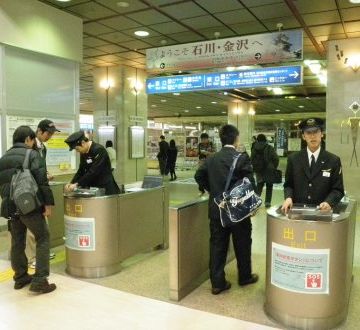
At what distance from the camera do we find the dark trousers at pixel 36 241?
3305 mm

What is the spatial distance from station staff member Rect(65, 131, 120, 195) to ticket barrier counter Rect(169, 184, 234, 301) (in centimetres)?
100

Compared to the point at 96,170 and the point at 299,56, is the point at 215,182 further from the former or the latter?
the point at 299,56

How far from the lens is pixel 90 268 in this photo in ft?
12.2

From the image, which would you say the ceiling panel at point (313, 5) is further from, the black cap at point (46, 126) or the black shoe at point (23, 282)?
the black shoe at point (23, 282)

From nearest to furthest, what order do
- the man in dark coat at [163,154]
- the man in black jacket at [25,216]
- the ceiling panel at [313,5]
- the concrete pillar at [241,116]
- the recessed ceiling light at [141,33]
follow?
the man in black jacket at [25,216] → the ceiling panel at [313,5] → the recessed ceiling light at [141,33] → the man in dark coat at [163,154] → the concrete pillar at [241,116]

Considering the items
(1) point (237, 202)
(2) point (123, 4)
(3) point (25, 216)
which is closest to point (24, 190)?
(3) point (25, 216)

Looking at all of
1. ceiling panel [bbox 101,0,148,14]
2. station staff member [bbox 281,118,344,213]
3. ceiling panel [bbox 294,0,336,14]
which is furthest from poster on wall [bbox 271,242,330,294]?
ceiling panel [bbox 101,0,148,14]

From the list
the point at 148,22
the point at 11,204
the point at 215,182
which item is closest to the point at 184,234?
the point at 215,182

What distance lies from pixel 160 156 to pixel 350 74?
704 centimetres

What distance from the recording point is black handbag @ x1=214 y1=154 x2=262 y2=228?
315 centimetres

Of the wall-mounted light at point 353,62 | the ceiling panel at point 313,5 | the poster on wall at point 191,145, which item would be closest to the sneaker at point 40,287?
the ceiling panel at point 313,5

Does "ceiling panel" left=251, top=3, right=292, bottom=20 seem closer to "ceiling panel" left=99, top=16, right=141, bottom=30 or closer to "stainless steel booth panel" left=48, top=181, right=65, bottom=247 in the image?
"ceiling panel" left=99, top=16, right=141, bottom=30

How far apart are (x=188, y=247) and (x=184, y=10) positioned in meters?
3.73

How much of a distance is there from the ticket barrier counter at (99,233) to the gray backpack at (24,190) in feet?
1.78
